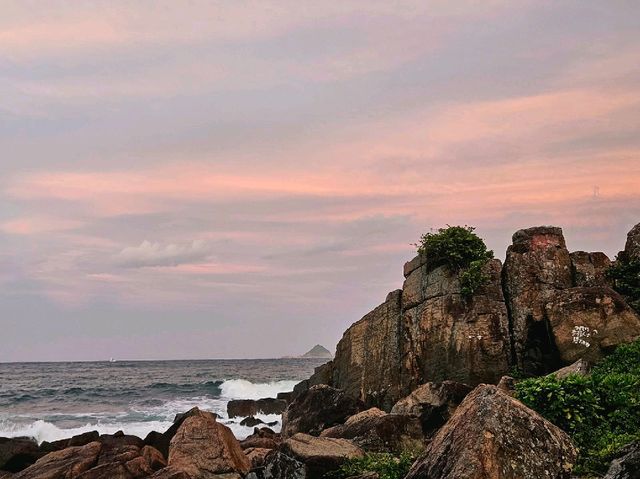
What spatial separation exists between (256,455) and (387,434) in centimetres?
813

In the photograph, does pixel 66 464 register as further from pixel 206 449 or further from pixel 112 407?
pixel 112 407

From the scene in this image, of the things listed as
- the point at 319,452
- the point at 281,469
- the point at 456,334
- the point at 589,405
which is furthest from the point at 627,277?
the point at 281,469

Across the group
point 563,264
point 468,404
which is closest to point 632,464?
point 468,404

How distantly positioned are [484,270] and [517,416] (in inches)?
749

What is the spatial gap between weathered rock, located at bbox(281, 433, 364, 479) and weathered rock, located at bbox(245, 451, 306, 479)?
0.45 feet

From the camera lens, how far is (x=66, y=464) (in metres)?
21.4

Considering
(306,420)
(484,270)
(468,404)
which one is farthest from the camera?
(484,270)

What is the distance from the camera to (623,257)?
97.3 feet

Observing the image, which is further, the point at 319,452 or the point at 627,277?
the point at 627,277

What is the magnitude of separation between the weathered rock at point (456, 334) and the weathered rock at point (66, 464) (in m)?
14.6

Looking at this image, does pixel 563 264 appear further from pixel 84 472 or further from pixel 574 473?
pixel 84 472

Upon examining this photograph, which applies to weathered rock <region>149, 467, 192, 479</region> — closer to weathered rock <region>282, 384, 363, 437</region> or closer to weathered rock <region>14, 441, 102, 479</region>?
weathered rock <region>14, 441, 102, 479</region>

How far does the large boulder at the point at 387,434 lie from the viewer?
18.3 m

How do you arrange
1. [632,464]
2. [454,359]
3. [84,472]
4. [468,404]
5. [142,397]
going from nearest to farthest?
[632,464] → [468,404] → [84,472] → [454,359] → [142,397]
